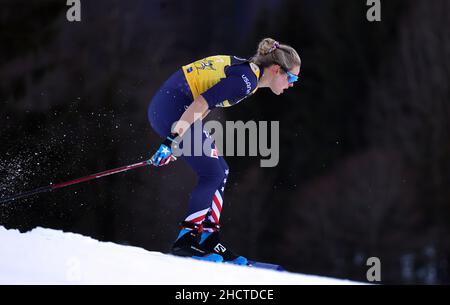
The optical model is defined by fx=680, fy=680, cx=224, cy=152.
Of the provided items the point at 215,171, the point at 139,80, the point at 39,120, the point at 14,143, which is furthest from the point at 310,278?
the point at 139,80

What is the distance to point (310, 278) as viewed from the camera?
3.71 meters

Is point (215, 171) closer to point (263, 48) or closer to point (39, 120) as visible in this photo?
point (263, 48)

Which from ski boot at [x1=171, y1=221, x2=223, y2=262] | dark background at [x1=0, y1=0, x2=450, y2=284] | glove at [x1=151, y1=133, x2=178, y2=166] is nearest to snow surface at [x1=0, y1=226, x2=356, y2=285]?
ski boot at [x1=171, y1=221, x2=223, y2=262]

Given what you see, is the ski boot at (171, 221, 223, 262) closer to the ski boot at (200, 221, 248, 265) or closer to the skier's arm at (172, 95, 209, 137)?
the ski boot at (200, 221, 248, 265)

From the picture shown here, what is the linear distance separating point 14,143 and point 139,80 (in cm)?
732

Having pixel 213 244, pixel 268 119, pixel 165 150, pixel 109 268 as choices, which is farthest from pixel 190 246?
pixel 268 119

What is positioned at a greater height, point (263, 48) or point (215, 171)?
point (263, 48)

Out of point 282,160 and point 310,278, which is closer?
point 310,278

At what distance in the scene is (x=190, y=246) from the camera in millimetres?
4465

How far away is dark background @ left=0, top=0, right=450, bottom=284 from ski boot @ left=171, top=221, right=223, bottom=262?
275cm

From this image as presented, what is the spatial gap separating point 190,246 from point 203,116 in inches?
33.8

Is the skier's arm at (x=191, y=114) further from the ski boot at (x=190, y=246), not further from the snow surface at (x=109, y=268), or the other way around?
the snow surface at (x=109, y=268)

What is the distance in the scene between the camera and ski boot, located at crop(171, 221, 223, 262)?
14.5 feet

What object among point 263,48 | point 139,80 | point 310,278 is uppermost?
point 139,80
